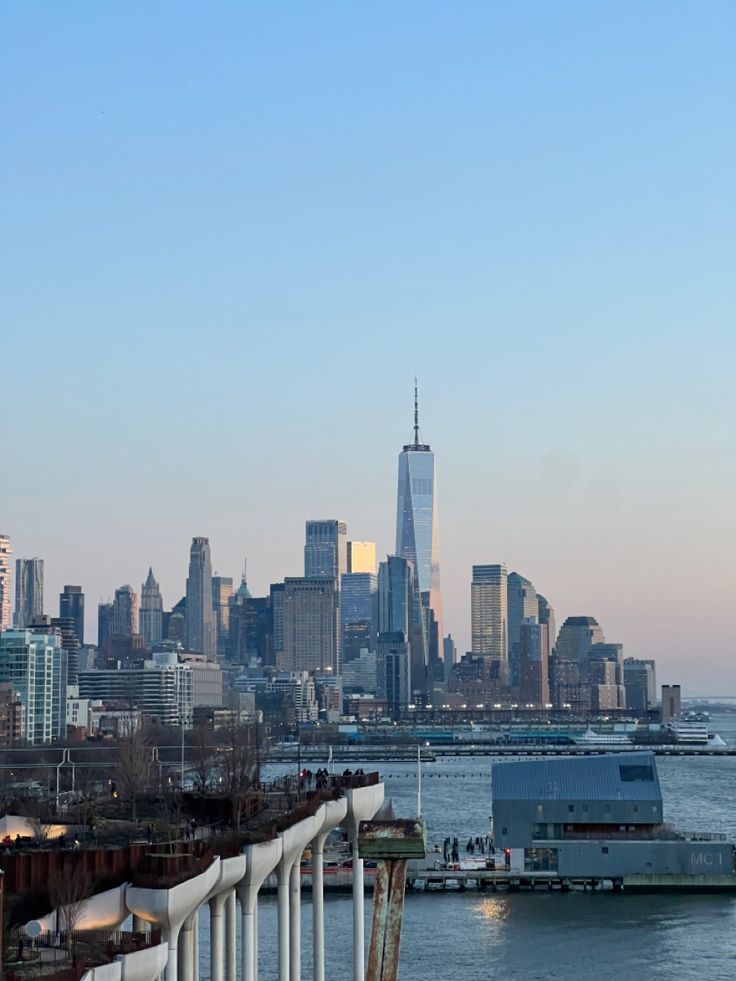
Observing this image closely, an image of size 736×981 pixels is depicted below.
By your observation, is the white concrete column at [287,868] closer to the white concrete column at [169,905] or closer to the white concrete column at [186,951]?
the white concrete column at [186,951]

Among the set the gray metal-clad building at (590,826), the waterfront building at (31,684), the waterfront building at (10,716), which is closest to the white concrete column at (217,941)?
the gray metal-clad building at (590,826)

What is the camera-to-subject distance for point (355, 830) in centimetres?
2809

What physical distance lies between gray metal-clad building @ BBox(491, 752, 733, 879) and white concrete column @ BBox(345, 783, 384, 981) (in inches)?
1308

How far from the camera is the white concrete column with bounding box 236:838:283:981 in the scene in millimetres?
24000

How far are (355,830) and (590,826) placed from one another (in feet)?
133

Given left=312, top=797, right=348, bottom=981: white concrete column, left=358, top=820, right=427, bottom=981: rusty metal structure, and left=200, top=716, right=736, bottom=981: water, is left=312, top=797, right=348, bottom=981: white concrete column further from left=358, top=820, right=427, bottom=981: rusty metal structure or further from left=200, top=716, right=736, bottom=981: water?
left=358, top=820, right=427, bottom=981: rusty metal structure

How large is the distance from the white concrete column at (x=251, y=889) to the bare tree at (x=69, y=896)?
149 inches

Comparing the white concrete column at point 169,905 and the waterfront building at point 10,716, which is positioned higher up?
the waterfront building at point 10,716

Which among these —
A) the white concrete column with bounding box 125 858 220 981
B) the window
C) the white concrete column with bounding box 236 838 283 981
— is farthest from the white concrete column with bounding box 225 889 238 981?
the window

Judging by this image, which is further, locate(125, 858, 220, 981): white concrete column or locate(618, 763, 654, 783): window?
locate(618, 763, 654, 783): window

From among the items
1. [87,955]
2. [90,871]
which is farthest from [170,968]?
[87,955]

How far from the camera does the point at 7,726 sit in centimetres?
17600

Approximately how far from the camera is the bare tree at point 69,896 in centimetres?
1959

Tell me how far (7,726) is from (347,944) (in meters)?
133
